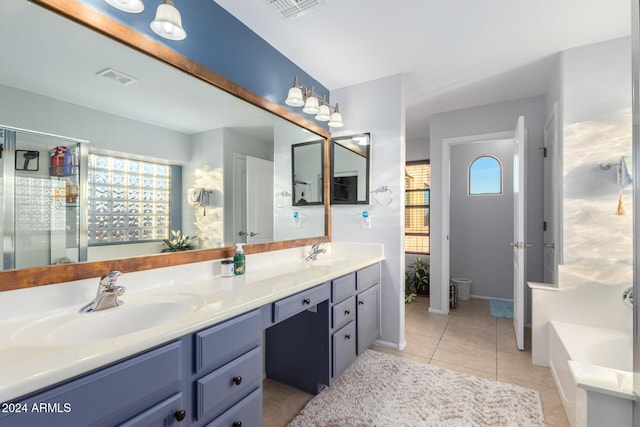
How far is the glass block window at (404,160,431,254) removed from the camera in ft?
15.8

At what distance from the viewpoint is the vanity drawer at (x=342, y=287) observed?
197 centimetres

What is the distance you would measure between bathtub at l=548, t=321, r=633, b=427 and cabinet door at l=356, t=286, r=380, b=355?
1.26 meters

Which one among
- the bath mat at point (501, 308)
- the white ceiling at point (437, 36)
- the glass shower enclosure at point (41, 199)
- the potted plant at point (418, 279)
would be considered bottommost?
the bath mat at point (501, 308)

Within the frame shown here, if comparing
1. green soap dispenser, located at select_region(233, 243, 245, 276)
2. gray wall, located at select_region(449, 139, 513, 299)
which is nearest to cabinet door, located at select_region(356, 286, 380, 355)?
green soap dispenser, located at select_region(233, 243, 245, 276)

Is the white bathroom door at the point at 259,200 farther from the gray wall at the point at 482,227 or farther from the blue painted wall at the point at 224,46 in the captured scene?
the gray wall at the point at 482,227

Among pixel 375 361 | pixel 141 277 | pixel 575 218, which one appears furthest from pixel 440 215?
pixel 141 277

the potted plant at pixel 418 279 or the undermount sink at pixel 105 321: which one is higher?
the undermount sink at pixel 105 321

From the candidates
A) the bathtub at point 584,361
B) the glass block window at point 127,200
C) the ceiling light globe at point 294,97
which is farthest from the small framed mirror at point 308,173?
the bathtub at point 584,361

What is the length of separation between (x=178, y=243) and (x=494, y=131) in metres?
3.53

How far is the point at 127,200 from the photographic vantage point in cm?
138

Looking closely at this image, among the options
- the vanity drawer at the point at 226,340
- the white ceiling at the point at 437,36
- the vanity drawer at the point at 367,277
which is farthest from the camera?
the vanity drawer at the point at 367,277

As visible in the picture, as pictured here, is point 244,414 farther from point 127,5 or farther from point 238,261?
point 127,5

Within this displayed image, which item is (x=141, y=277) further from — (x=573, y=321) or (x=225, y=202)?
(x=573, y=321)

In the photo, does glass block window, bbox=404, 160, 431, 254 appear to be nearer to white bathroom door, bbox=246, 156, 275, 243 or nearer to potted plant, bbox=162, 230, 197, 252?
white bathroom door, bbox=246, 156, 275, 243
